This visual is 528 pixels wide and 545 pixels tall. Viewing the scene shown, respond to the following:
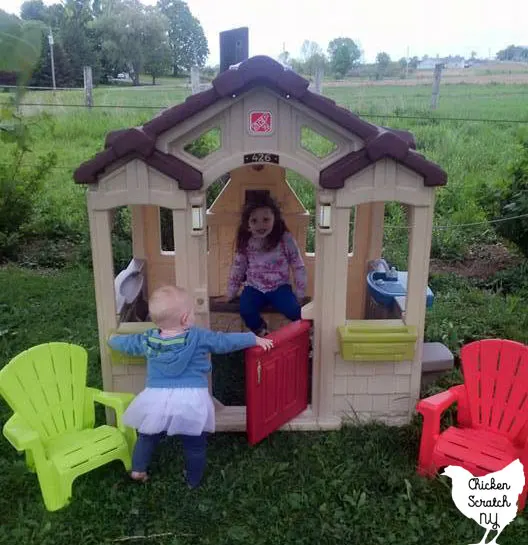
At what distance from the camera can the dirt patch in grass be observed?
7059mm

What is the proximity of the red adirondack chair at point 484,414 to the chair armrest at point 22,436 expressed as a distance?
2.02 m

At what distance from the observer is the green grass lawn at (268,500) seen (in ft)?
9.87

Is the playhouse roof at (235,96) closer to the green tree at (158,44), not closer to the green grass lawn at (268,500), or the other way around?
the green grass lawn at (268,500)

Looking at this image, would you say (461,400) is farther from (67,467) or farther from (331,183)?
(67,467)

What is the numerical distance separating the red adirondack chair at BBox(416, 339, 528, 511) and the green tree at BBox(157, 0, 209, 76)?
926 cm

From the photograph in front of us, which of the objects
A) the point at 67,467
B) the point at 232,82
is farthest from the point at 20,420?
the point at 232,82

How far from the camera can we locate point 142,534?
3.02 meters

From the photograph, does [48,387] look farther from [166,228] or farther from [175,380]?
[166,228]

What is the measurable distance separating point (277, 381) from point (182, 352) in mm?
709

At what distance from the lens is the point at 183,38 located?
1171 cm

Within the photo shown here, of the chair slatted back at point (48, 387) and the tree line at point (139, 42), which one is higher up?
the tree line at point (139, 42)

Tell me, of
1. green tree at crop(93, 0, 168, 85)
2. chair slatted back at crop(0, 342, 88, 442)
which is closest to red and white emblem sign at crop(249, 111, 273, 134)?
chair slatted back at crop(0, 342, 88, 442)

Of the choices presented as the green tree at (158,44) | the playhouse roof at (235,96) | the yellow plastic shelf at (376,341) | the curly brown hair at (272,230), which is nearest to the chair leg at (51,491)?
the playhouse roof at (235,96)

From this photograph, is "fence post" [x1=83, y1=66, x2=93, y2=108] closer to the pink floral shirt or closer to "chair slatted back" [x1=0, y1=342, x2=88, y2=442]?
the pink floral shirt
